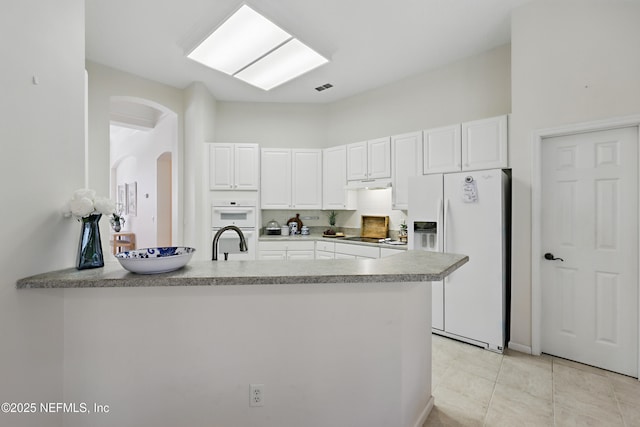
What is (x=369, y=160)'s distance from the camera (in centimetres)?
420

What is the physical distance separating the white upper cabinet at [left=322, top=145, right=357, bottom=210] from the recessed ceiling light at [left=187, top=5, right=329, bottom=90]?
4.43 feet

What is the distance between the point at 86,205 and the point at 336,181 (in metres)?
3.49

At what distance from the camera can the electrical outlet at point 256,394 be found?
1499 millimetres

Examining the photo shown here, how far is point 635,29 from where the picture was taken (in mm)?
2262

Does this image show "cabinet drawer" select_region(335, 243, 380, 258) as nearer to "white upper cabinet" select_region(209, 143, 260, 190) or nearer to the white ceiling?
"white upper cabinet" select_region(209, 143, 260, 190)

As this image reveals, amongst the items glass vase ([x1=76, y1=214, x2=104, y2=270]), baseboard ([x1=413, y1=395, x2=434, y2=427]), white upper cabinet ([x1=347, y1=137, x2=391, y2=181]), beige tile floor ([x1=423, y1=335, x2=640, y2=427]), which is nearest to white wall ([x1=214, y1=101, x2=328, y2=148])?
white upper cabinet ([x1=347, y1=137, x2=391, y2=181])

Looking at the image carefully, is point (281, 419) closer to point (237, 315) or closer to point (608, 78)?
point (237, 315)

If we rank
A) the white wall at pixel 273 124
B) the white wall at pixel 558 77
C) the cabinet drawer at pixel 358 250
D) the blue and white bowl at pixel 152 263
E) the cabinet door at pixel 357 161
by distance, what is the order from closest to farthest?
the blue and white bowl at pixel 152 263 < the white wall at pixel 558 77 < the cabinet drawer at pixel 358 250 < the cabinet door at pixel 357 161 < the white wall at pixel 273 124

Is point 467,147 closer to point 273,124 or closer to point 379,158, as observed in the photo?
point 379,158

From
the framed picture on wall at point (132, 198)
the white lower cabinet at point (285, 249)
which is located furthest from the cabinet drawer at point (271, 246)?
the framed picture on wall at point (132, 198)

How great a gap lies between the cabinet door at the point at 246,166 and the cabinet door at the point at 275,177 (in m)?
0.17

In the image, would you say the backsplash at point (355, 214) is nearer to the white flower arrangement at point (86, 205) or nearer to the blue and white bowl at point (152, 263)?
the blue and white bowl at point (152, 263)

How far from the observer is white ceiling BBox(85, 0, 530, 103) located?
267 cm

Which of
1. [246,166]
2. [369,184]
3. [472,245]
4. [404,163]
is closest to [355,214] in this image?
[369,184]
